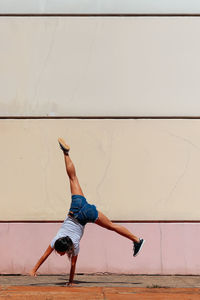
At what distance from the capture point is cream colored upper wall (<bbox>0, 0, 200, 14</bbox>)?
1037 centimetres

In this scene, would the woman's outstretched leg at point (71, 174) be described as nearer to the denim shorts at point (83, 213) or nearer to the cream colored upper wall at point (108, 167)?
the denim shorts at point (83, 213)

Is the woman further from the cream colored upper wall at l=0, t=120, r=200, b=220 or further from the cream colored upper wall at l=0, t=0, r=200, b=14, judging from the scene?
the cream colored upper wall at l=0, t=0, r=200, b=14

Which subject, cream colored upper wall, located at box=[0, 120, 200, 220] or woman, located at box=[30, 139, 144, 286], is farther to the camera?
cream colored upper wall, located at box=[0, 120, 200, 220]

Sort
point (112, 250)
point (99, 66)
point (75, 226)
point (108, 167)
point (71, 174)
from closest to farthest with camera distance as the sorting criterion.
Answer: point (75, 226)
point (71, 174)
point (112, 250)
point (108, 167)
point (99, 66)

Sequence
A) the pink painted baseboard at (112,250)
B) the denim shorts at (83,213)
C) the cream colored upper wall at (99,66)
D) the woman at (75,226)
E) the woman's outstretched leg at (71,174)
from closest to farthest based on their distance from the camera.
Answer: the woman at (75,226)
the denim shorts at (83,213)
the woman's outstretched leg at (71,174)
the pink painted baseboard at (112,250)
the cream colored upper wall at (99,66)

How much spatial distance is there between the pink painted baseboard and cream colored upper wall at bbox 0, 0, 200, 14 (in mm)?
3802

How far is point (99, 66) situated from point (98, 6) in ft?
3.52

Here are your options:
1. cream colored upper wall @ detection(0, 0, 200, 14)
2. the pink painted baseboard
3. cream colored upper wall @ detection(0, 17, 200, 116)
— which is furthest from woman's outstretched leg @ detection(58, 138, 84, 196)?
cream colored upper wall @ detection(0, 0, 200, 14)

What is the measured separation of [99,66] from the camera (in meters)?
10.3

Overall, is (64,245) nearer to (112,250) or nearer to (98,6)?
(112,250)

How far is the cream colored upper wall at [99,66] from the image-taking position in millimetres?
10336

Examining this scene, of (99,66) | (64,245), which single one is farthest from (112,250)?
(99,66)

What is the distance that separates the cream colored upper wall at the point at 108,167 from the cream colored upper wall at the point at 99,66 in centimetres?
44

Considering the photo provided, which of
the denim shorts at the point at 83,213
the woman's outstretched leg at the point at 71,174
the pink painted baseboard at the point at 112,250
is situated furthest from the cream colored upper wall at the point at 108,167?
the denim shorts at the point at 83,213
